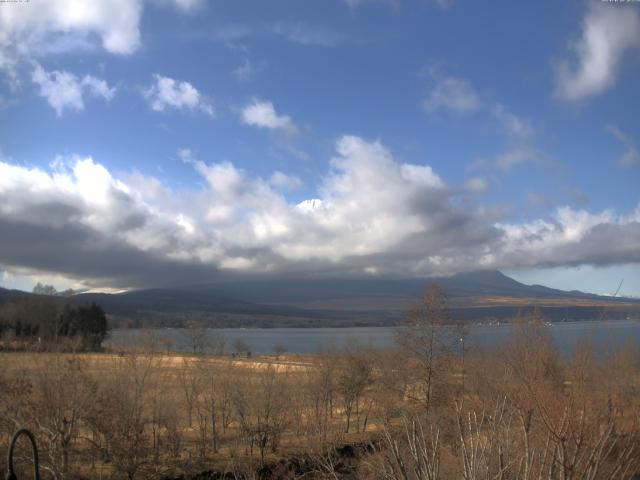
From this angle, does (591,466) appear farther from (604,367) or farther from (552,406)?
(604,367)

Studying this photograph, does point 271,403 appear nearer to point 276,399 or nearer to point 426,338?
point 276,399

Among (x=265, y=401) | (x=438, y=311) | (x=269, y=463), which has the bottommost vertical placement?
(x=269, y=463)

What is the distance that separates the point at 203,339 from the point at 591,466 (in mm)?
88149

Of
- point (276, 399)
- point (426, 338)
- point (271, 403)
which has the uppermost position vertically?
point (426, 338)

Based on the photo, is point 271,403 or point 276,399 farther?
point 276,399

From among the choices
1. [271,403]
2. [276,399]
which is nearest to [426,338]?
[276,399]

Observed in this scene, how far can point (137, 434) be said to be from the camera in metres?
28.0

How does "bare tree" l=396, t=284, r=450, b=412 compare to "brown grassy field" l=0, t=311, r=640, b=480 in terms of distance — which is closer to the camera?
"brown grassy field" l=0, t=311, r=640, b=480

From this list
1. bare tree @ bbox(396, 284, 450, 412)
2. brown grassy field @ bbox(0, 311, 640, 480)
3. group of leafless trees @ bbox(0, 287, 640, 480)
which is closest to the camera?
brown grassy field @ bbox(0, 311, 640, 480)

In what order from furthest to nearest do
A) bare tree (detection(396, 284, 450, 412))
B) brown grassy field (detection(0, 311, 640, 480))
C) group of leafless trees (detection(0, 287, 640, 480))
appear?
bare tree (detection(396, 284, 450, 412))
group of leafless trees (detection(0, 287, 640, 480))
brown grassy field (detection(0, 311, 640, 480))

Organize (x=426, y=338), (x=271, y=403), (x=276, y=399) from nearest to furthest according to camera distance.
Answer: (x=426, y=338) → (x=271, y=403) → (x=276, y=399)

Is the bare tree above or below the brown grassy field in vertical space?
above

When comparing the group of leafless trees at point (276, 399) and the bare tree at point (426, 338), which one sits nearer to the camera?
the group of leafless trees at point (276, 399)

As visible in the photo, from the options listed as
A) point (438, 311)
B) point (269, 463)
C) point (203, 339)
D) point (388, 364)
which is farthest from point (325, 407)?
point (203, 339)
